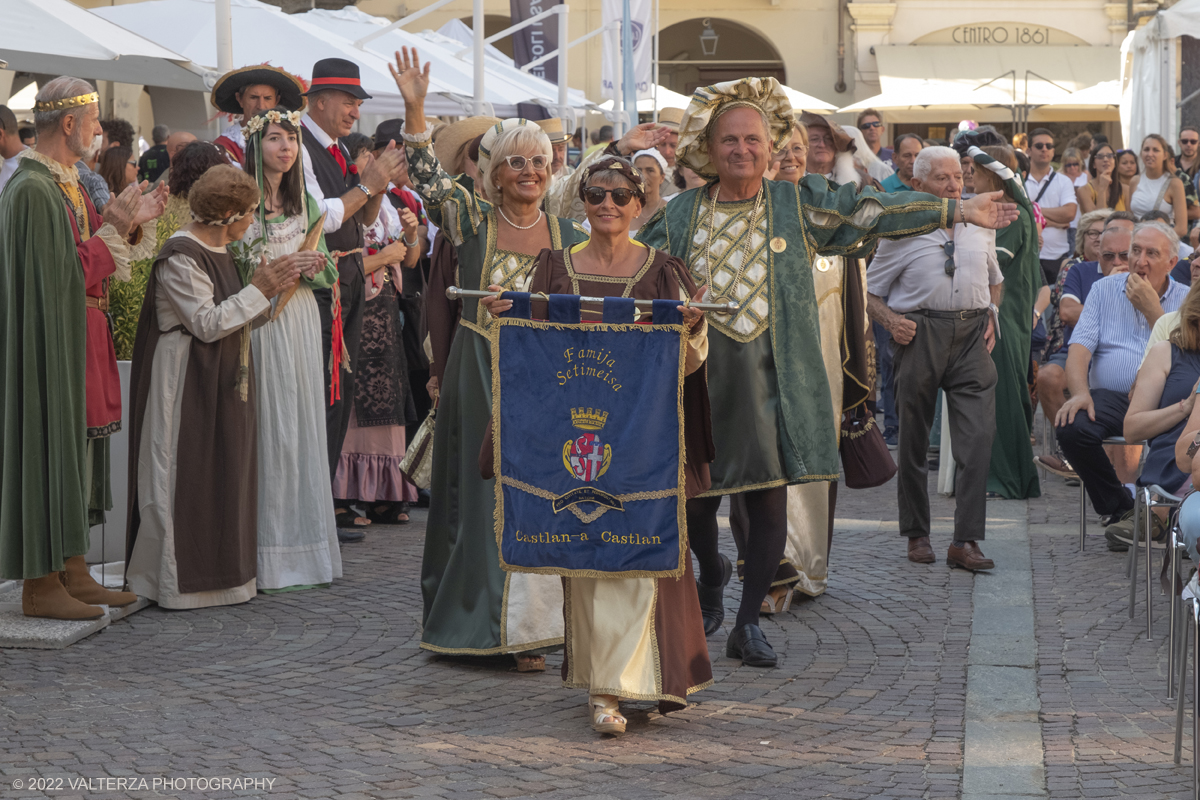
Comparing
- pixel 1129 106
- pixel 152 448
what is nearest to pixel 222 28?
pixel 152 448

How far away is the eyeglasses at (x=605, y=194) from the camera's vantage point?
4923 mm

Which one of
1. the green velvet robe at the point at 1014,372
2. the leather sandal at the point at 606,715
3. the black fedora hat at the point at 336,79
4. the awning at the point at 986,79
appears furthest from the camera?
the awning at the point at 986,79

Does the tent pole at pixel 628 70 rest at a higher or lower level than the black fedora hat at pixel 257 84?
higher

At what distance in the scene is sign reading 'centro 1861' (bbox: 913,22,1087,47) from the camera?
30047mm

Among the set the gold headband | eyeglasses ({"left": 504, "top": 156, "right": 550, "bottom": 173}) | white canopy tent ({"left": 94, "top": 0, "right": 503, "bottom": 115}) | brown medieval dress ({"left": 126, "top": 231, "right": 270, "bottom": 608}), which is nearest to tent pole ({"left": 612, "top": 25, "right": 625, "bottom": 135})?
white canopy tent ({"left": 94, "top": 0, "right": 503, "bottom": 115})

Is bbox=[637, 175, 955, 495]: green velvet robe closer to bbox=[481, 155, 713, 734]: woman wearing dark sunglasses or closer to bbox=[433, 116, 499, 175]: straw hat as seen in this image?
bbox=[481, 155, 713, 734]: woman wearing dark sunglasses

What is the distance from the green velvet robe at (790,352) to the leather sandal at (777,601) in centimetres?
98

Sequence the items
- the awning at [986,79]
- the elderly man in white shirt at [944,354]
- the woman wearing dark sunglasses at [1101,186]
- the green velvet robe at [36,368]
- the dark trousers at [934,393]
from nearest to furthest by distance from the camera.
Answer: the green velvet robe at [36,368] → the elderly man in white shirt at [944,354] → the dark trousers at [934,393] → the woman wearing dark sunglasses at [1101,186] → the awning at [986,79]

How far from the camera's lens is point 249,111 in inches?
293

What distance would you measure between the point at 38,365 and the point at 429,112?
28.6 ft

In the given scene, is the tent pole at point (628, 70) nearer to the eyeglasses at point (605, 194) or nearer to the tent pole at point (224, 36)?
the tent pole at point (224, 36)

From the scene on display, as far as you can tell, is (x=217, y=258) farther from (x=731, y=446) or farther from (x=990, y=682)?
(x=990, y=682)

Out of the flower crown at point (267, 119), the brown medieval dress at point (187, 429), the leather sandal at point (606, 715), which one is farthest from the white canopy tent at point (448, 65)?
the leather sandal at point (606, 715)

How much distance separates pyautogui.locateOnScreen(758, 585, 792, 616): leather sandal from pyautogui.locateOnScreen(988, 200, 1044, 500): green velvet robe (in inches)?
131
